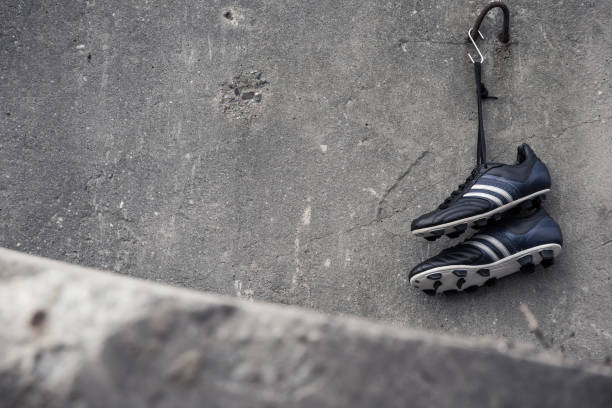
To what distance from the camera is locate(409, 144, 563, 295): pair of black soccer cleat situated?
219 cm

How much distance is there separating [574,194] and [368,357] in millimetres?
1642

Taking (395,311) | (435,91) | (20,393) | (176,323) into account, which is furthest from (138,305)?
(435,91)

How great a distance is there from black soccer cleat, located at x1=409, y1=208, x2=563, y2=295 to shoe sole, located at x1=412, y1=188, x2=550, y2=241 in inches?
3.0

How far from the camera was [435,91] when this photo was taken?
8.25ft

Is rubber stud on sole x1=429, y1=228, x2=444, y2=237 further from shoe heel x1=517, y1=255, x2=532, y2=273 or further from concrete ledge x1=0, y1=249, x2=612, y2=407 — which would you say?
concrete ledge x1=0, y1=249, x2=612, y2=407

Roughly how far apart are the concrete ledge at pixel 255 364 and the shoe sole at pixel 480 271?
3.37ft

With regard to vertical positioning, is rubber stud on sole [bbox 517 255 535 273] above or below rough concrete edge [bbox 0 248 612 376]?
below

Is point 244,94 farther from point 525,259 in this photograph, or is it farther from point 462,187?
point 525,259

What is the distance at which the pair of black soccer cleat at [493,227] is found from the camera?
219 cm

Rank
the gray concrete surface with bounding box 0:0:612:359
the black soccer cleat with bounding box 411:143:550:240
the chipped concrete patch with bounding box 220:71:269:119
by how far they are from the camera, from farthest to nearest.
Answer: the chipped concrete patch with bounding box 220:71:269:119
the gray concrete surface with bounding box 0:0:612:359
the black soccer cleat with bounding box 411:143:550:240

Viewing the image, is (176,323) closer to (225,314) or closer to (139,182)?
(225,314)

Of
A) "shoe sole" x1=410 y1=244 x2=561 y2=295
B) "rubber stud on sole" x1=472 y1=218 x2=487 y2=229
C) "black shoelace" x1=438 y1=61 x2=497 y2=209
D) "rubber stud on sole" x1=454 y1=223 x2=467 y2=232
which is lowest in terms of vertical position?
"shoe sole" x1=410 y1=244 x2=561 y2=295

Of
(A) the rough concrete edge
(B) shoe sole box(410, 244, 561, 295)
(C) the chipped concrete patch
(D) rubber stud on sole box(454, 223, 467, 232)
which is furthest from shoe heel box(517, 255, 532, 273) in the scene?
(C) the chipped concrete patch

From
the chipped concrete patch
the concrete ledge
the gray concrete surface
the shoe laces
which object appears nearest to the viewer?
the concrete ledge
